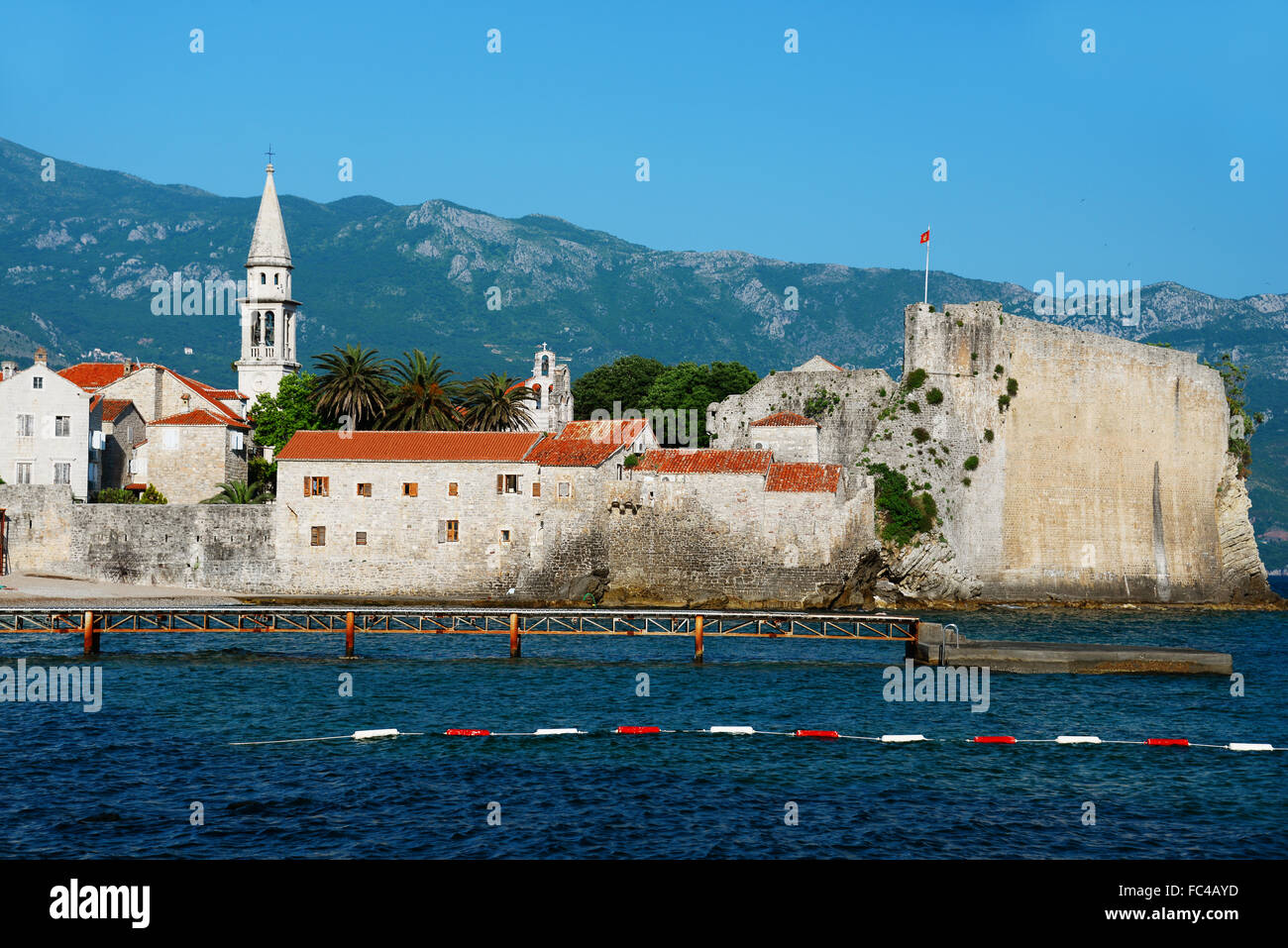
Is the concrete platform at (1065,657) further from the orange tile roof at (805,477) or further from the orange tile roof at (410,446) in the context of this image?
the orange tile roof at (410,446)

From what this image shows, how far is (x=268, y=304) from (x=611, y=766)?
54.5 metres

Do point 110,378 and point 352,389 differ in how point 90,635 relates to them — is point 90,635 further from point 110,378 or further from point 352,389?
point 110,378

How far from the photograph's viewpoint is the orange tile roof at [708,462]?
196ft

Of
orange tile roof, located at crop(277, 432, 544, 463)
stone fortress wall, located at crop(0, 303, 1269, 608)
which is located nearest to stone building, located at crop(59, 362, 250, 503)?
stone fortress wall, located at crop(0, 303, 1269, 608)

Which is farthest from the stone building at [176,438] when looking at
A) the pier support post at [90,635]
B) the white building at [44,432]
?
the pier support post at [90,635]

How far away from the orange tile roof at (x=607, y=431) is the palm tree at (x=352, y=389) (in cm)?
1137

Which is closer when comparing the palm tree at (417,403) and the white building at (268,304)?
the palm tree at (417,403)

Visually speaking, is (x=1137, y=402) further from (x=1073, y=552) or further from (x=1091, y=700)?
(x=1091, y=700)

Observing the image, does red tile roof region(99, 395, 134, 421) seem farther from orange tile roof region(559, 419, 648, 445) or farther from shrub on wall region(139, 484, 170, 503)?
orange tile roof region(559, 419, 648, 445)

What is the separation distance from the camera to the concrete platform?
42312 millimetres

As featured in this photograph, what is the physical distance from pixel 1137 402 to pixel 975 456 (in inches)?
392

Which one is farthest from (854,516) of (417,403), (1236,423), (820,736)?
(1236,423)

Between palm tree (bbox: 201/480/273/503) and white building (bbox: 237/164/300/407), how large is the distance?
36.0 feet

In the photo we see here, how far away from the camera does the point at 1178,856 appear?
22.0 metres
